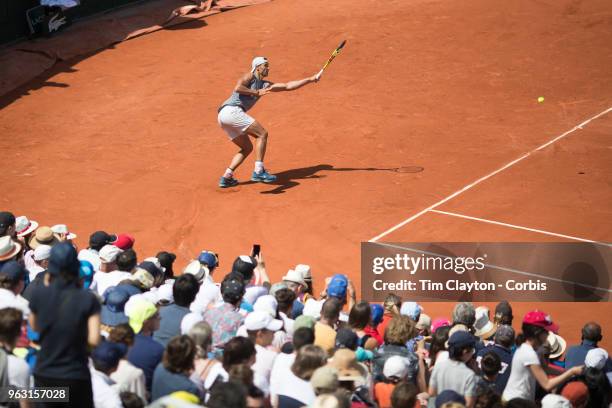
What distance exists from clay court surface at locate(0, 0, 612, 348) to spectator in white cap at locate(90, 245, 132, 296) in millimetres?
3280

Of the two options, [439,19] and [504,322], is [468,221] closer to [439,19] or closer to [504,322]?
[504,322]

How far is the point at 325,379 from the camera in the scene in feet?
22.6

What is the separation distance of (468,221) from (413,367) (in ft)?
20.5

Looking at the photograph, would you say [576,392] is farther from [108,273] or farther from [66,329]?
[108,273]

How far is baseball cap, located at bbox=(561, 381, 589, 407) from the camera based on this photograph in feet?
27.9

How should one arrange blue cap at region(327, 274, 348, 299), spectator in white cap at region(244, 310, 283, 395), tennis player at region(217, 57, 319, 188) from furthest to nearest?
tennis player at region(217, 57, 319, 188) < blue cap at region(327, 274, 348, 299) < spectator in white cap at region(244, 310, 283, 395)

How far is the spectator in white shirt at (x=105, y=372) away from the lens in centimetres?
712

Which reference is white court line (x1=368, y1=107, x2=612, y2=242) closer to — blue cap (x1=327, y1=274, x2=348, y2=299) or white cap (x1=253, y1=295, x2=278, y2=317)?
blue cap (x1=327, y1=274, x2=348, y2=299)

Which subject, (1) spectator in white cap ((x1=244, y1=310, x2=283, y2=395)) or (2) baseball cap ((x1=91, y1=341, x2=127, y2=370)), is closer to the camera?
(2) baseball cap ((x1=91, y1=341, x2=127, y2=370))

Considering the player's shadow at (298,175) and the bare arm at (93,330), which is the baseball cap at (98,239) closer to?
the bare arm at (93,330)

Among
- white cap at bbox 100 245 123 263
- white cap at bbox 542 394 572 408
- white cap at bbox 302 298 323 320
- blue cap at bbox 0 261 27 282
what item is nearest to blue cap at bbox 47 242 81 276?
blue cap at bbox 0 261 27 282

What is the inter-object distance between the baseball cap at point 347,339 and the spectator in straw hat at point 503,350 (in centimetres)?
135

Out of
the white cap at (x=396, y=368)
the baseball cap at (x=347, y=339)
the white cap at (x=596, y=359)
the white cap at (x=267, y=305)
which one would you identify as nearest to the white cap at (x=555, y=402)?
the white cap at (x=396, y=368)

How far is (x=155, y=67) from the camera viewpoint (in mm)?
22344
